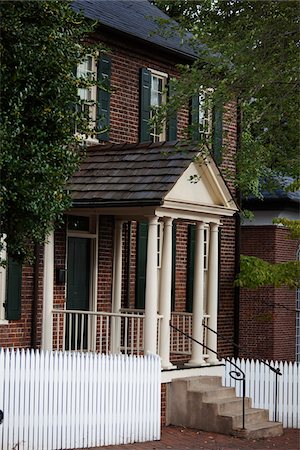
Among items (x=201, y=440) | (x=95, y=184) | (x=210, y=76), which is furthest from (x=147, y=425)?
(x=210, y=76)

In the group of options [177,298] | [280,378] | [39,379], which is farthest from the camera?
[177,298]

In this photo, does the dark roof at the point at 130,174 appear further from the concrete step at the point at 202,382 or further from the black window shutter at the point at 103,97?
the concrete step at the point at 202,382

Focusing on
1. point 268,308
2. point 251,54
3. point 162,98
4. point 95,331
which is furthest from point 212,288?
point 268,308

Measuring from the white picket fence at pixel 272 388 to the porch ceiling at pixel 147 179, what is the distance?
342 cm

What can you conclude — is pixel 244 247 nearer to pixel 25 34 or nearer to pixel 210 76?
pixel 210 76

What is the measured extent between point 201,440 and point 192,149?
4.78 m

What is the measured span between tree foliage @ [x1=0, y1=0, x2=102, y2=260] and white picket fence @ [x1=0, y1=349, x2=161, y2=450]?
6.13ft

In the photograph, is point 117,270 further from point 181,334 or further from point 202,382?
point 202,382

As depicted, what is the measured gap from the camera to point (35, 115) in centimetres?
1322

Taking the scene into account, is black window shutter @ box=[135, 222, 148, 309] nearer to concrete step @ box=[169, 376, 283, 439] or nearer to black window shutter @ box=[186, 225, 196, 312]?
black window shutter @ box=[186, 225, 196, 312]

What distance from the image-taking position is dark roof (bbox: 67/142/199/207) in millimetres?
17266

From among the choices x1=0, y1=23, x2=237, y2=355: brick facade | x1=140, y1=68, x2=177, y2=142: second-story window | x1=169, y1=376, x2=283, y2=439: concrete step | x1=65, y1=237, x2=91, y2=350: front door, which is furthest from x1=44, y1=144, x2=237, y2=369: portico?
x1=140, y1=68, x2=177, y2=142: second-story window

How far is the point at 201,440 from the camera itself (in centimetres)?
1686

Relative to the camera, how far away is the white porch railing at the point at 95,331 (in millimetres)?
18453
